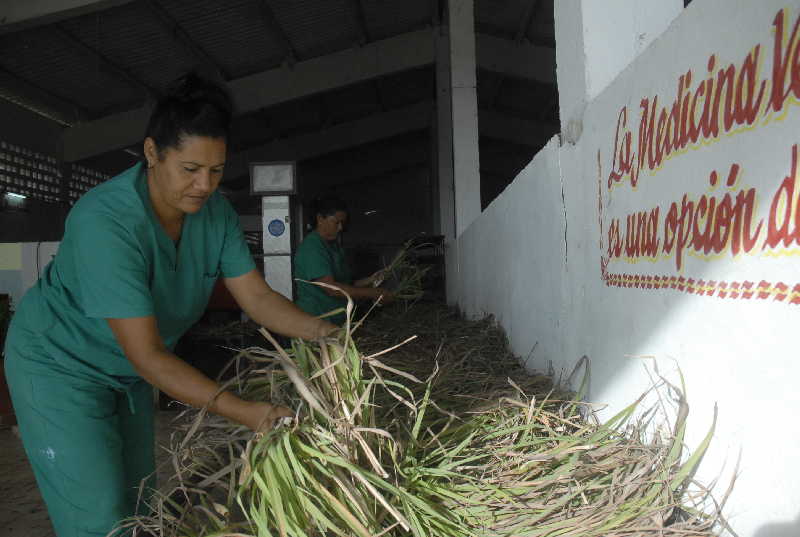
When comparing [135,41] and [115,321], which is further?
[135,41]

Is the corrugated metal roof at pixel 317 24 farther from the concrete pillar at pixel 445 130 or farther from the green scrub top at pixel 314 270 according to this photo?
the green scrub top at pixel 314 270

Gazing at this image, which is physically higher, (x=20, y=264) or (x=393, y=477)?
(x=20, y=264)

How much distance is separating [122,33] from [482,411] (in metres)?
5.75

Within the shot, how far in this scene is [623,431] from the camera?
1.13 m

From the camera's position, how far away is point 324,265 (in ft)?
10.0

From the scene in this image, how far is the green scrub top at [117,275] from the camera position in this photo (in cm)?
107

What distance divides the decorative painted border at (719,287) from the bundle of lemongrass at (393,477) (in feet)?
0.65

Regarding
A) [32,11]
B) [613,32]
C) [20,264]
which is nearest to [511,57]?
[32,11]

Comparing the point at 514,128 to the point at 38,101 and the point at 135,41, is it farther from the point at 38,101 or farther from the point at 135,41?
the point at 38,101

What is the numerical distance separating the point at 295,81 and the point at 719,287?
7537mm

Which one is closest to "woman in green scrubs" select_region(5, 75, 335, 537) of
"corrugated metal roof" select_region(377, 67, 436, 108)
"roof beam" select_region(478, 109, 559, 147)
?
"corrugated metal roof" select_region(377, 67, 436, 108)

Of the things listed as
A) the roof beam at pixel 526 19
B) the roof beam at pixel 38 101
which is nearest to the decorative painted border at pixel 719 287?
the roof beam at pixel 526 19

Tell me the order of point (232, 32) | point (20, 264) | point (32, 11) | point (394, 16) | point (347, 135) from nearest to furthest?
point (20, 264)
point (32, 11)
point (232, 32)
point (394, 16)
point (347, 135)

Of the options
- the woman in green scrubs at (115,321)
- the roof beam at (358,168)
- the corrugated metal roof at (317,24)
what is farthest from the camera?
the roof beam at (358,168)
